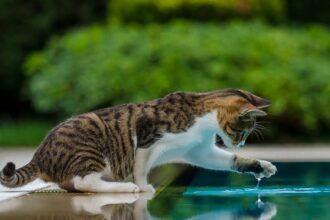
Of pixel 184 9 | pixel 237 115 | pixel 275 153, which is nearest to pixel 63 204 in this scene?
pixel 237 115

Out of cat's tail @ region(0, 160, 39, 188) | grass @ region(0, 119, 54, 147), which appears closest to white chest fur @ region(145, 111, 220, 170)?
cat's tail @ region(0, 160, 39, 188)

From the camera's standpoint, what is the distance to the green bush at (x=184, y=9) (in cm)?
→ 1499

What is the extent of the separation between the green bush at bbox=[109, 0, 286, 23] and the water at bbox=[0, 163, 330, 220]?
798 cm

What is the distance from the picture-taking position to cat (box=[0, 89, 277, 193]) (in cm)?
610

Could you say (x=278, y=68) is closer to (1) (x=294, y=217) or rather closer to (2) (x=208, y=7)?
(2) (x=208, y=7)

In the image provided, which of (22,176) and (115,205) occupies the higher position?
(22,176)

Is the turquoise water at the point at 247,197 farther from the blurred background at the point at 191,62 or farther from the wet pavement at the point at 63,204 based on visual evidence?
the blurred background at the point at 191,62

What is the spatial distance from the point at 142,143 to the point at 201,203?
0.71 metres

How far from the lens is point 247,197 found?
19.3 feet

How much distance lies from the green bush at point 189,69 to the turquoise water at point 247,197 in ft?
15.3

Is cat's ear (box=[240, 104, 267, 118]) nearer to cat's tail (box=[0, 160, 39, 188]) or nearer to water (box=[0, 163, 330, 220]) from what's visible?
water (box=[0, 163, 330, 220])

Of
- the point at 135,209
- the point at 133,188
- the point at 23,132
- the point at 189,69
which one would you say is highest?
the point at 189,69

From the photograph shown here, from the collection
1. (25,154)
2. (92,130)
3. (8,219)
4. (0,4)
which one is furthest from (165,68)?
(8,219)

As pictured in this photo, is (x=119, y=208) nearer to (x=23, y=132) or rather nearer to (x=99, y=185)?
(x=99, y=185)
